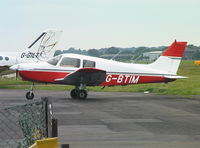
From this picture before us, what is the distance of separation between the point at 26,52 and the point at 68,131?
2588 centimetres

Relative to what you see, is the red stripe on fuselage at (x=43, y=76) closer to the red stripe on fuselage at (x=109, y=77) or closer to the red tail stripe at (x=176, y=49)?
the red stripe on fuselage at (x=109, y=77)

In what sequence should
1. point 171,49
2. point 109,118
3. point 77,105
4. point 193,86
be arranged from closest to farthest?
point 109,118
point 77,105
point 171,49
point 193,86

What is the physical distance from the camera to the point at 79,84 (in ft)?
71.4

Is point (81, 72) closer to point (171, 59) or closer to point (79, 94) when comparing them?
point (79, 94)

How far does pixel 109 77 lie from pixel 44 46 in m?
16.3

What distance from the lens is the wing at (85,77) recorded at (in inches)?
830

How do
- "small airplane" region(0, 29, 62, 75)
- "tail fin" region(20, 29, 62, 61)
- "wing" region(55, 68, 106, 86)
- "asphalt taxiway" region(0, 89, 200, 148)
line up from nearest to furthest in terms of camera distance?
"asphalt taxiway" region(0, 89, 200, 148) < "wing" region(55, 68, 106, 86) < "small airplane" region(0, 29, 62, 75) < "tail fin" region(20, 29, 62, 61)

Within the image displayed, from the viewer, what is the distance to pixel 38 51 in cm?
3731

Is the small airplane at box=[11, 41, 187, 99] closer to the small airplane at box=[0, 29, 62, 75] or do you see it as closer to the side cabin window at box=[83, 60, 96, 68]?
the side cabin window at box=[83, 60, 96, 68]

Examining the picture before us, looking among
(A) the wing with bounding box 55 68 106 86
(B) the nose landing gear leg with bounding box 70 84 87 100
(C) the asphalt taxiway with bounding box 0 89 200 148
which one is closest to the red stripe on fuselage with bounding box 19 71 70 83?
(A) the wing with bounding box 55 68 106 86

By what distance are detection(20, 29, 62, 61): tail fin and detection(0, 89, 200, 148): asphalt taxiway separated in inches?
730

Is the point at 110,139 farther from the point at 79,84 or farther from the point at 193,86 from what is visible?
the point at 193,86

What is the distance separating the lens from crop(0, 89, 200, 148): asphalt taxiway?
9945 millimetres

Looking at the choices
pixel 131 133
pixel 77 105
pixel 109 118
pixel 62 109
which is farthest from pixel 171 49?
pixel 131 133
